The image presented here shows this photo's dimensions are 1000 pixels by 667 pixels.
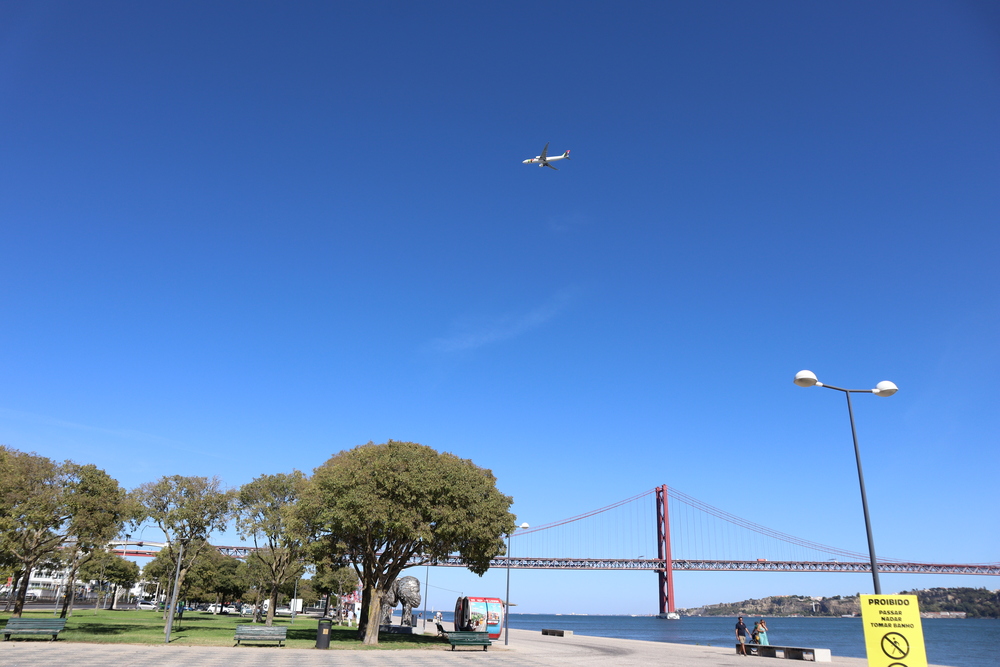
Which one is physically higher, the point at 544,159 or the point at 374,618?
the point at 544,159

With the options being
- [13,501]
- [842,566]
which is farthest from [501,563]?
[13,501]

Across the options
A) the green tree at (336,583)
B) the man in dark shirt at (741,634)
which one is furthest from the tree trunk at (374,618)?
the green tree at (336,583)

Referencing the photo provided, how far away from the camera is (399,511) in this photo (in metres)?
27.6

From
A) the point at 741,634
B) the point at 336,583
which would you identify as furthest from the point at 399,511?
the point at 336,583

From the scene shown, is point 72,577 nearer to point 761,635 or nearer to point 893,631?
point 761,635

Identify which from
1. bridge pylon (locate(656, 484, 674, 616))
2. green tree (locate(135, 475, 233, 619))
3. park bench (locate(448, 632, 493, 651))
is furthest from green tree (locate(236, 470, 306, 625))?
bridge pylon (locate(656, 484, 674, 616))

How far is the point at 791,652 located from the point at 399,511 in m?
17.4

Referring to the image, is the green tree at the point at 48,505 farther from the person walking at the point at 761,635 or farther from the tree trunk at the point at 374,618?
the person walking at the point at 761,635

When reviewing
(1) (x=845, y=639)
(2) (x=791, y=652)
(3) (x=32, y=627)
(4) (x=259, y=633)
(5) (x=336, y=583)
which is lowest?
(1) (x=845, y=639)

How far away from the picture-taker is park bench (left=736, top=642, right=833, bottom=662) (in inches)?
944

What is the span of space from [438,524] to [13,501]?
18.7 meters

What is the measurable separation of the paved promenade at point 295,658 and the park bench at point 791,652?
0.49 m

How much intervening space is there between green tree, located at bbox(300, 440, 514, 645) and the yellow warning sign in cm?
2004

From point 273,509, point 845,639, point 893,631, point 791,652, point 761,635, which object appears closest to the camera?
point 893,631
